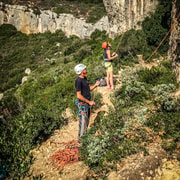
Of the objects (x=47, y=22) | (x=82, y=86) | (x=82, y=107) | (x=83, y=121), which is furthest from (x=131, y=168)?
(x=47, y=22)

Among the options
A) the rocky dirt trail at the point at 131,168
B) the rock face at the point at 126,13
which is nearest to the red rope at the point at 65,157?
the rocky dirt trail at the point at 131,168

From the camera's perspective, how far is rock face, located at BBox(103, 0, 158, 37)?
1233cm

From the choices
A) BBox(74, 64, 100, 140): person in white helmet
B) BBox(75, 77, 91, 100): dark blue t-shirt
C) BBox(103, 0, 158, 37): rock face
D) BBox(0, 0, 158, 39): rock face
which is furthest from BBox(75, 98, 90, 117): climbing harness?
BBox(0, 0, 158, 39): rock face

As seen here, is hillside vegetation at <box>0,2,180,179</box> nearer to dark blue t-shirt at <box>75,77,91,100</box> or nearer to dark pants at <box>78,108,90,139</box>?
dark pants at <box>78,108,90,139</box>

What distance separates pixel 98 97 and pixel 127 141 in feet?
9.25

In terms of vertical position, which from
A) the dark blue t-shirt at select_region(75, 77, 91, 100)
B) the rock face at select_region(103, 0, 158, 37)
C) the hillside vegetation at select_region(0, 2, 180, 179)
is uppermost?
the rock face at select_region(103, 0, 158, 37)

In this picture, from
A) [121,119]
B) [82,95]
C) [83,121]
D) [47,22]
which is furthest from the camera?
[47,22]

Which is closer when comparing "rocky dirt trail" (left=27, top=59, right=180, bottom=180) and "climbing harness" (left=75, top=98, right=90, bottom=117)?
"rocky dirt trail" (left=27, top=59, right=180, bottom=180)

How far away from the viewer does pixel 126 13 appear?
44.8 feet

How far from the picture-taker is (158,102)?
5.02m

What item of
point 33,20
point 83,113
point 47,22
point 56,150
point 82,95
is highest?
point 33,20

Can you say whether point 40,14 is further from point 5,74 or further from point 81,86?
point 81,86

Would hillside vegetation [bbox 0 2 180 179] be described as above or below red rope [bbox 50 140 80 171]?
above

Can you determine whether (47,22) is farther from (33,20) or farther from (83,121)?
(83,121)
